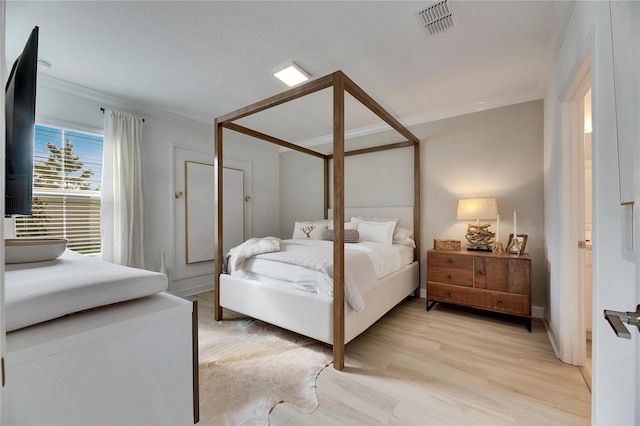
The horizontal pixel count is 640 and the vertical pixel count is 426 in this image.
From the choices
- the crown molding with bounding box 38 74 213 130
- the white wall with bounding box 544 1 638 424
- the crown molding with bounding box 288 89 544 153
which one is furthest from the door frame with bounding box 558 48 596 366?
the crown molding with bounding box 38 74 213 130

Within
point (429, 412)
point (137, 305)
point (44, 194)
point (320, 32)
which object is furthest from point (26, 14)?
point (429, 412)

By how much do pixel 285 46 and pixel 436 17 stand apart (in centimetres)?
109

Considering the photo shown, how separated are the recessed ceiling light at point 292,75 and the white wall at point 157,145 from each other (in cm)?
184

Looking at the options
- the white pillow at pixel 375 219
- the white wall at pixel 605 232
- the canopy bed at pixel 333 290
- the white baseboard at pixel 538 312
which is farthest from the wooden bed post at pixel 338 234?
the white baseboard at pixel 538 312

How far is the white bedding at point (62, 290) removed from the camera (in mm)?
695

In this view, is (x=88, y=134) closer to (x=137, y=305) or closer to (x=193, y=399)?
(x=137, y=305)

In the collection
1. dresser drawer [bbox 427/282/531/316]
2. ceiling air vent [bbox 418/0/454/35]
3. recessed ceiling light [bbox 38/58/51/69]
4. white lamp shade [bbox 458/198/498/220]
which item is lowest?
dresser drawer [bbox 427/282/531/316]

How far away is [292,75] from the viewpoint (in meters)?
2.41

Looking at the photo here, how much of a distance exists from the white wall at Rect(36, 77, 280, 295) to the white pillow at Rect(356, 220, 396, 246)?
206cm

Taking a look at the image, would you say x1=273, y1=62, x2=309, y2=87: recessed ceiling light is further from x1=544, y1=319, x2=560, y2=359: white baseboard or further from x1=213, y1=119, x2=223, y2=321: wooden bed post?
x1=544, y1=319, x2=560, y2=359: white baseboard

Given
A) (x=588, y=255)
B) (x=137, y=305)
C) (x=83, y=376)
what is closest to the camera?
(x=83, y=376)

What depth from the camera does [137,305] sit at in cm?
94

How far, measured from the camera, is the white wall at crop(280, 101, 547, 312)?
275 cm

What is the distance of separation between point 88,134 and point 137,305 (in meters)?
2.86
